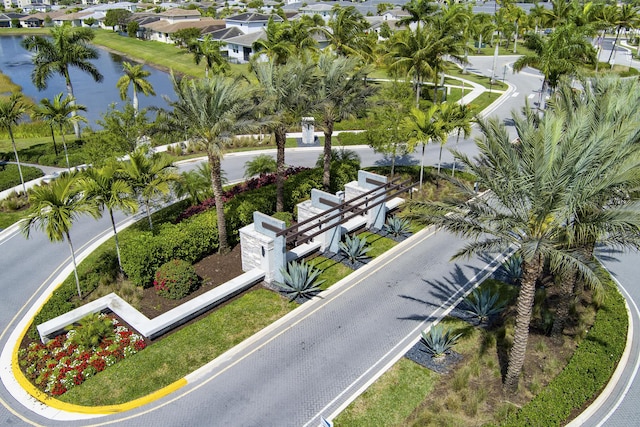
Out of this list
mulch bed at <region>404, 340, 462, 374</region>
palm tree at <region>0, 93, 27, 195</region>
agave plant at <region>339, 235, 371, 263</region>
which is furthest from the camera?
palm tree at <region>0, 93, 27, 195</region>

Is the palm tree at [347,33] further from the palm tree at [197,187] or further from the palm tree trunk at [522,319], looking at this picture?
the palm tree trunk at [522,319]

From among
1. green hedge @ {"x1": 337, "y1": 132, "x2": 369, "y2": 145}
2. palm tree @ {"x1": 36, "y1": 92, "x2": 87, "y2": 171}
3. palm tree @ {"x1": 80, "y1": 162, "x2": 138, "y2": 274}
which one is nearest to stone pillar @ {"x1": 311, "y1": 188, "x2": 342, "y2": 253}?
palm tree @ {"x1": 80, "y1": 162, "x2": 138, "y2": 274}

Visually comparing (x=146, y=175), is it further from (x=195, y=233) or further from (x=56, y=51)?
(x=56, y=51)

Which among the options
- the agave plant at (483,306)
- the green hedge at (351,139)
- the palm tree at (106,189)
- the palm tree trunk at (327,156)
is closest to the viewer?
the agave plant at (483,306)

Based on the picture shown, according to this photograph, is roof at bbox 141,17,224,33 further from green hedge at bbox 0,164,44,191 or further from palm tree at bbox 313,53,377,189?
palm tree at bbox 313,53,377,189

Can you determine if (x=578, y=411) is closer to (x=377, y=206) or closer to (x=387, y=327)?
(x=387, y=327)

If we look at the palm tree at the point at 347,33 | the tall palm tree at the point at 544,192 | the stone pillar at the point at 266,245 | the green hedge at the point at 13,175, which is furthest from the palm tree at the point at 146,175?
the palm tree at the point at 347,33

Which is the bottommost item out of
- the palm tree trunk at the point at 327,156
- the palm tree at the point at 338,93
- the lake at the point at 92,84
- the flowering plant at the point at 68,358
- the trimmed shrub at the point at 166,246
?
the lake at the point at 92,84
